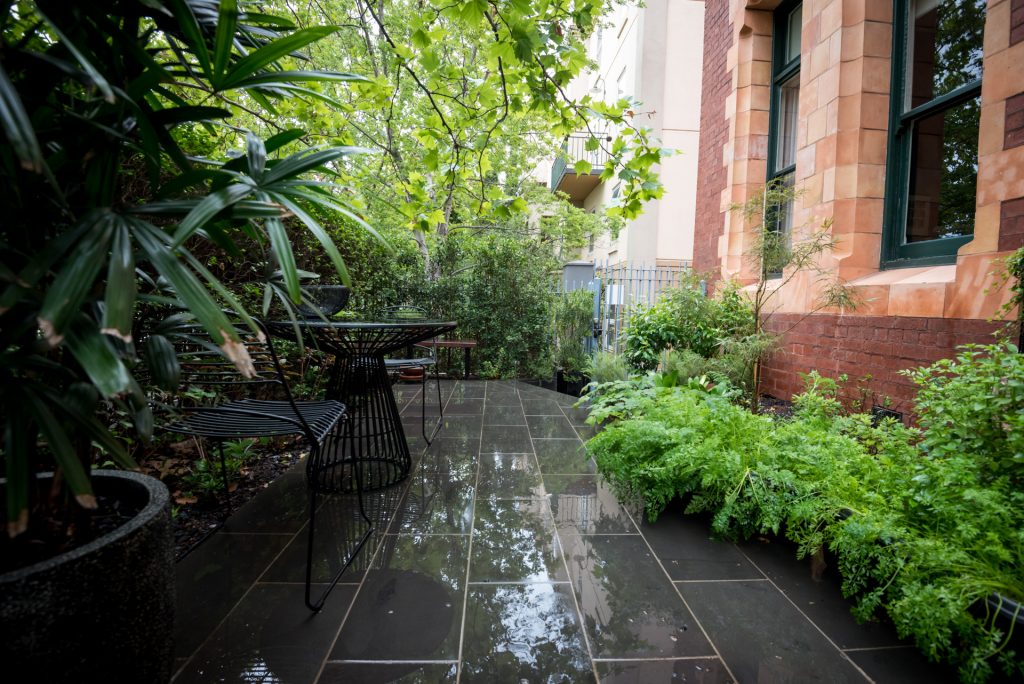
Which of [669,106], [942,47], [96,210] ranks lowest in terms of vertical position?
[96,210]

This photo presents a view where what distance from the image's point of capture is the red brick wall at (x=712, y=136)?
584 cm

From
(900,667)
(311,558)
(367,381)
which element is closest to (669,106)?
(367,381)

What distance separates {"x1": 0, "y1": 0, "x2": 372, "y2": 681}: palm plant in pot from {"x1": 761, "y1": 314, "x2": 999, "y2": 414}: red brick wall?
11.1 feet

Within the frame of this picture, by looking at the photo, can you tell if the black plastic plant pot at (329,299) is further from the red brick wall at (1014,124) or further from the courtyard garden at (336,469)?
the red brick wall at (1014,124)

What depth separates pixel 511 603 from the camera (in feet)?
5.95

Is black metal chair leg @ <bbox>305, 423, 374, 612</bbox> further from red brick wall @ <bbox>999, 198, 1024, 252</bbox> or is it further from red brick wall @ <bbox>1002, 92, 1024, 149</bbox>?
red brick wall @ <bbox>1002, 92, 1024, 149</bbox>

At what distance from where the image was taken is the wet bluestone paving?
1.49 m

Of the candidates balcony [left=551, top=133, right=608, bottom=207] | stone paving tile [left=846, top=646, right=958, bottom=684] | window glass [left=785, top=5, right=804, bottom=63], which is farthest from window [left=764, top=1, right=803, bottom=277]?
balcony [left=551, top=133, right=608, bottom=207]

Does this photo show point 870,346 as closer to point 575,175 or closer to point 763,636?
point 763,636

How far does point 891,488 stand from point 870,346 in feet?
6.51

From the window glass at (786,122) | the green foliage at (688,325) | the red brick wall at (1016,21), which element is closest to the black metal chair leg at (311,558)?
the green foliage at (688,325)

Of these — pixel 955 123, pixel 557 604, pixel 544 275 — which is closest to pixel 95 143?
pixel 557 604

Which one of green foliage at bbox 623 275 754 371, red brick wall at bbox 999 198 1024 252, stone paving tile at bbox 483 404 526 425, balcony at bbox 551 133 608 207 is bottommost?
stone paving tile at bbox 483 404 526 425

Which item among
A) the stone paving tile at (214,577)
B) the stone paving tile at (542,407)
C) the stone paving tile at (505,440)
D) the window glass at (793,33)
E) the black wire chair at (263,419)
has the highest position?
the window glass at (793,33)
